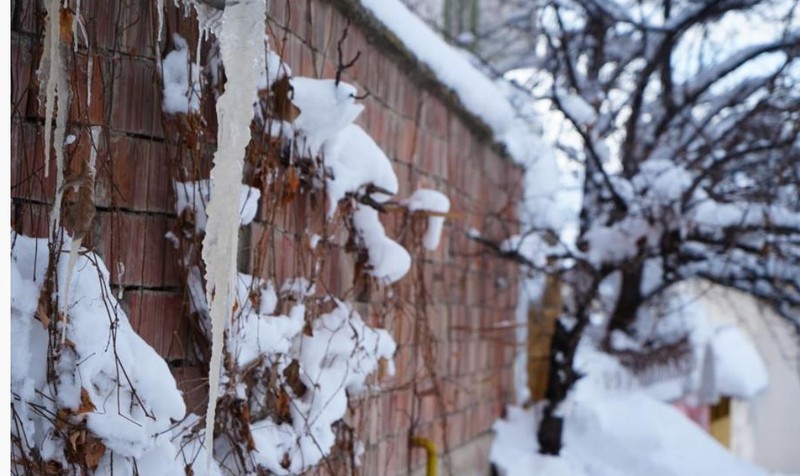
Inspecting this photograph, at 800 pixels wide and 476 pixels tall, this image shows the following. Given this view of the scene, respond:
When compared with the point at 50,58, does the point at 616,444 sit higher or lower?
lower

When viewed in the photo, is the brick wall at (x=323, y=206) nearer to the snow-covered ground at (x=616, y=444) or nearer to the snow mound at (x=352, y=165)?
the snow mound at (x=352, y=165)

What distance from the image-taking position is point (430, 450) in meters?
3.08

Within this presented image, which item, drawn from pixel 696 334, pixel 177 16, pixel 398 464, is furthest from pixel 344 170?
pixel 696 334

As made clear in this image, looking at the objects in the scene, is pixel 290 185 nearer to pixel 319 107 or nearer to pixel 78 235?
pixel 319 107

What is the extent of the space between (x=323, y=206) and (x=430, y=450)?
113cm

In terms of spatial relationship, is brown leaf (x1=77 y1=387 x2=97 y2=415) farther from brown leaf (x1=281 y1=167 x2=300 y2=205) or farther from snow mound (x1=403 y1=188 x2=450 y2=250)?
snow mound (x1=403 y1=188 x2=450 y2=250)

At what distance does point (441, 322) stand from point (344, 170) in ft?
4.09

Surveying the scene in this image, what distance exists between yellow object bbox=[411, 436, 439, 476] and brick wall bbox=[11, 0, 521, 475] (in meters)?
0.04

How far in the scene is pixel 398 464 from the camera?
296 centimetres

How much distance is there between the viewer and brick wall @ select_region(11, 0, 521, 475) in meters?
1.64

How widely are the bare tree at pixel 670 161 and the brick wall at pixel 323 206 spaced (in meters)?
0.49

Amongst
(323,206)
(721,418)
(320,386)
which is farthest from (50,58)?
(721,418)

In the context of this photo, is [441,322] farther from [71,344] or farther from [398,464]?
[71,344]

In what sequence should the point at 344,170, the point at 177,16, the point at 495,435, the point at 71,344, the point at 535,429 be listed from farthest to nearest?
the point at 535,429
the point at 495,435
the point at 344,170
the point at 177,16
the point at 71,344
